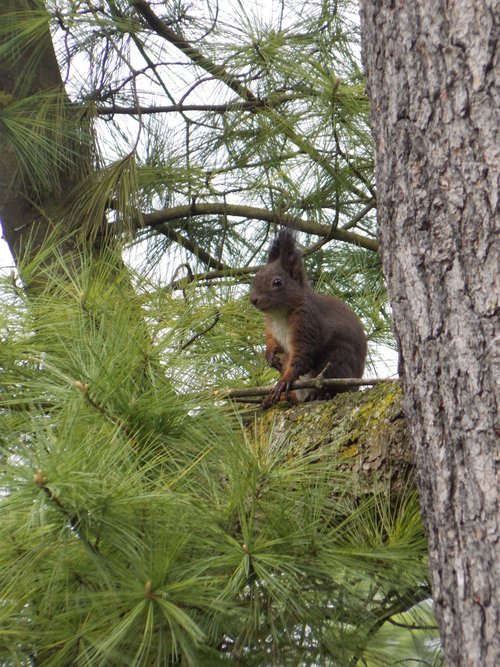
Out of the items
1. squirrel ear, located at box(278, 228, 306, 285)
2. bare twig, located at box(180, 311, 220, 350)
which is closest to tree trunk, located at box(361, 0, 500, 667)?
Result: bare twig, located at box(180, 311, 220, 350)

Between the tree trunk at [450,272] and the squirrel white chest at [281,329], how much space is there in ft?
4.34

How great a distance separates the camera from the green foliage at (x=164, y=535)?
143 centimetres

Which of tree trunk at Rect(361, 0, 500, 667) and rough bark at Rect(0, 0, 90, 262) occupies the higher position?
rough bark at Rect(0, 0, 90, 262)

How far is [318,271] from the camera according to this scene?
371 cm

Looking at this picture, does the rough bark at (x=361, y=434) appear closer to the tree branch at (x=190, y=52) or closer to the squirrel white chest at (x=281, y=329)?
the squirrel white chest at (x=281, y=329)

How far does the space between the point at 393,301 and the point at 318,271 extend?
82.1 inches

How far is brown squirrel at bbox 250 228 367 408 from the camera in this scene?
293cm

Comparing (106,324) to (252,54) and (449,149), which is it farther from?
(252,54)

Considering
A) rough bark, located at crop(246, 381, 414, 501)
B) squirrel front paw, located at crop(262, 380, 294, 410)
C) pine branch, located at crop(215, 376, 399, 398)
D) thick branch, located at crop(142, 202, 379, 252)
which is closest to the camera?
rough bark, located at crop(246, 381, 414, 501)

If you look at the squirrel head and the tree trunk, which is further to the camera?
the squirrel head

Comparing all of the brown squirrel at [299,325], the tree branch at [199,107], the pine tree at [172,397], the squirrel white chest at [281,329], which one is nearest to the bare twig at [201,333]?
the pine tree at [172,397]

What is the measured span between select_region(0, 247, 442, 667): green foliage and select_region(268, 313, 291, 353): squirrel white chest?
1003 mm

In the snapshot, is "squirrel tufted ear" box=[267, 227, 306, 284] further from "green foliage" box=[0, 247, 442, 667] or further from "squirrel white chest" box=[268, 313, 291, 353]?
"green foliage" box=[0, 247, 442, 667]

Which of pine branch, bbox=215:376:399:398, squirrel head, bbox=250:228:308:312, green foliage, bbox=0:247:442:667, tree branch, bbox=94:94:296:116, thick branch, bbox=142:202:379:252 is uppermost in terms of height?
tree branch, bbox=94:94:296:116
